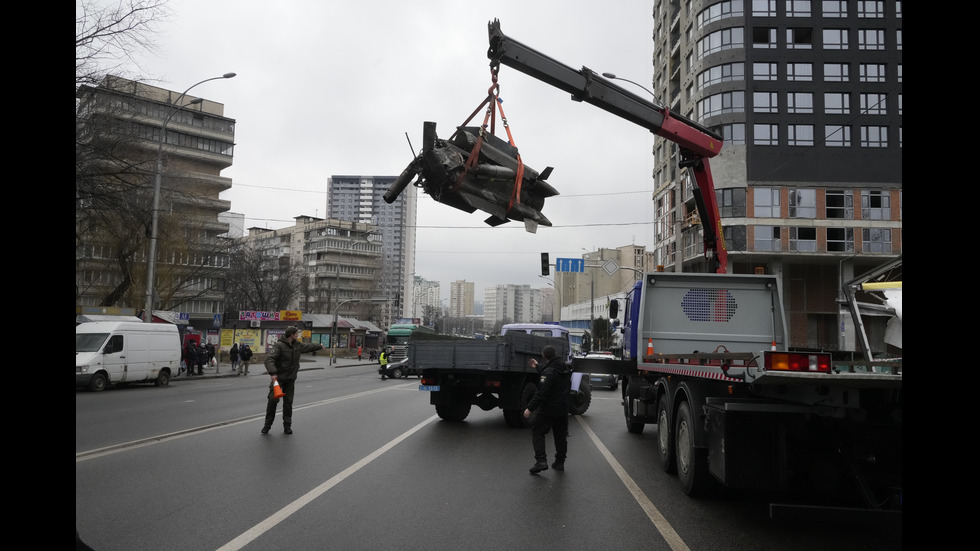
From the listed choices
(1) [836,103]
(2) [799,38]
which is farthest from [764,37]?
(1) [836,103]

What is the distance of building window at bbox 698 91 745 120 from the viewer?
49.4m

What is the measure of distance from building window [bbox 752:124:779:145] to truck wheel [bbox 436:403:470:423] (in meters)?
42.7

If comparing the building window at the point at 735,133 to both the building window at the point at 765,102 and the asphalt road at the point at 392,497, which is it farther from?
the asphalt road at the point at 392,497

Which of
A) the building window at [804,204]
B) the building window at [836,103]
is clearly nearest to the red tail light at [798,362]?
the building window at [804,204]

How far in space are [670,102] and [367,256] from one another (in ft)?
248

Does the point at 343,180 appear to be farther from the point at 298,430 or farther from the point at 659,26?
the point at 298,430

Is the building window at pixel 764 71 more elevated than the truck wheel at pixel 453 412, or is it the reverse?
the building window at pixel 764 71

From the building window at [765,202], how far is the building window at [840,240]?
414cm

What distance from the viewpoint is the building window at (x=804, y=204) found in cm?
4794

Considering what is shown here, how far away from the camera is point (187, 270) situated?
133 ft

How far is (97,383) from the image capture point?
20.4 m

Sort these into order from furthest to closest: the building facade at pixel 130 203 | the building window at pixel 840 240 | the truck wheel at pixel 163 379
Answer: the building window at pixel 840 240 < the truck wheel at pixel 163 379 < the building facade at pixel 130 203

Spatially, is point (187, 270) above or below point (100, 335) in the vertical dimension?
above
